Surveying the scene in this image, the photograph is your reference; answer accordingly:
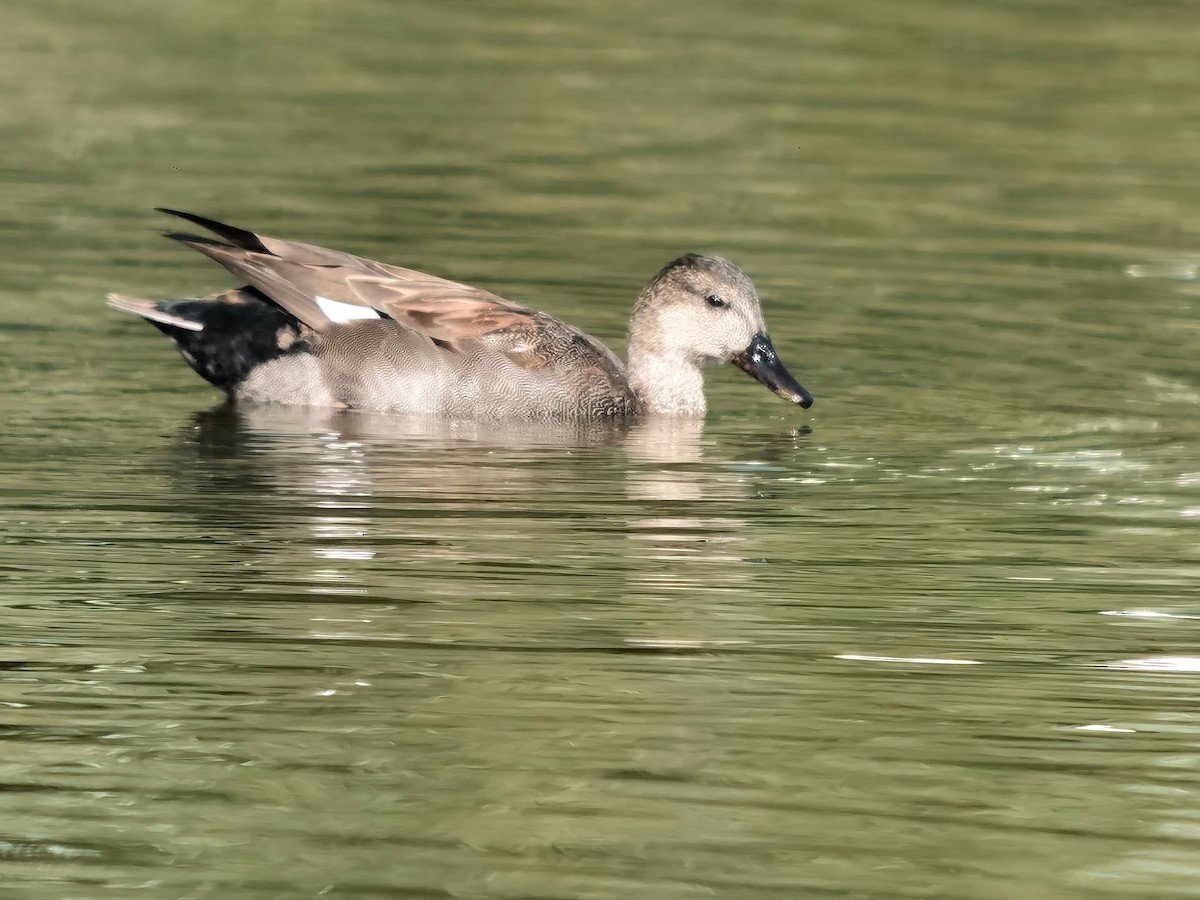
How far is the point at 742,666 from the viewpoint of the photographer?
6578 millimetres

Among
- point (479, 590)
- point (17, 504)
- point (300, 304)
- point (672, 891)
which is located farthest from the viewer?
point (300, 304)

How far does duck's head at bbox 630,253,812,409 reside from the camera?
1087cm

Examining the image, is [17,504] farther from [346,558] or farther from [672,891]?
[672,891]

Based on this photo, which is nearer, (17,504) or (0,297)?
(17,504)

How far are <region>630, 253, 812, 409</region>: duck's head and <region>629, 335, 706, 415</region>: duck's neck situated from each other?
16mm

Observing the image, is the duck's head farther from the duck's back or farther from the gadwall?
the duck's back

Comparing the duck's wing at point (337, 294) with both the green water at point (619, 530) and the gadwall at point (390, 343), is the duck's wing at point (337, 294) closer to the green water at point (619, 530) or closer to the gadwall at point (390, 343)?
the gadwall at point (390, 343)

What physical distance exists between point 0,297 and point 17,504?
3801mm

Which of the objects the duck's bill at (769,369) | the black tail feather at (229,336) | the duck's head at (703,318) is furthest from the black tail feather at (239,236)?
the duck's bill at (769,369)

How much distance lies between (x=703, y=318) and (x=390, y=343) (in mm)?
1438

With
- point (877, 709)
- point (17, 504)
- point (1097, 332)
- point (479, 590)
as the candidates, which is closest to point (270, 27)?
point (1097, 332)

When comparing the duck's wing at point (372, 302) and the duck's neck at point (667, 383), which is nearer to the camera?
the duck's wing at point (372, 302)

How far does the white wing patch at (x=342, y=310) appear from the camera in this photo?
34.4 feet

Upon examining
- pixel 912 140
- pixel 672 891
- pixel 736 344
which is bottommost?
pixel 672 891
